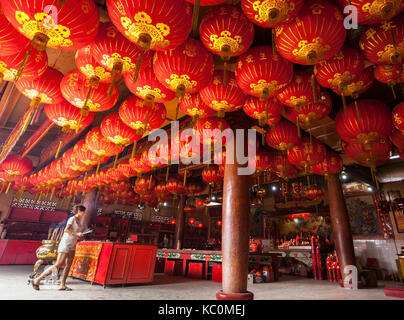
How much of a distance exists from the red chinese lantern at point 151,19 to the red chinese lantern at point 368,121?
2.53 meters

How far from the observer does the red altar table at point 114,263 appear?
14.4 feet

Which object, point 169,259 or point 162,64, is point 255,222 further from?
point 162,64

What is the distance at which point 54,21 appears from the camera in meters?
1.69

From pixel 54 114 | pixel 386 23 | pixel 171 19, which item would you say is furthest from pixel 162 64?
pixel 386 23

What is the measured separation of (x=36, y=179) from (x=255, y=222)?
9718 millimetres

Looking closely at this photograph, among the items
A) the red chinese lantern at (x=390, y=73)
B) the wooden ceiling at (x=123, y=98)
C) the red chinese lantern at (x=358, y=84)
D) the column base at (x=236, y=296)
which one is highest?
the wooden ceiling at (x=123, y=98)

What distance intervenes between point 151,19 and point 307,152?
137 inches

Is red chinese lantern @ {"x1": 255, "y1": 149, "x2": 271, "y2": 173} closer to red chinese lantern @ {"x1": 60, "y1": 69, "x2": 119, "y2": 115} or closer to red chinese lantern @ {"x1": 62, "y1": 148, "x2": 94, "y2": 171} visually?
red chinese lantern @ {"x1": 60, "y1": 69, "x2": 119, "y2": 115}

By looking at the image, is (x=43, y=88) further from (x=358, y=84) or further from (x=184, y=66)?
(x=358, y=84)

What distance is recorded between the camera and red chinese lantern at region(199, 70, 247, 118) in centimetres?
281

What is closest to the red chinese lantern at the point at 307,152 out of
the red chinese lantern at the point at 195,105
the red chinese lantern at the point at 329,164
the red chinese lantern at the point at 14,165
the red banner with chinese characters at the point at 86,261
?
the red chinese lantern at the point at 329,164

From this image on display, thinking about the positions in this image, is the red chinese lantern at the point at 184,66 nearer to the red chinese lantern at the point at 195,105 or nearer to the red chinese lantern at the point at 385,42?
the red chinese lantern at the point at 195,105

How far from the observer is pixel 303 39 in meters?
1.98

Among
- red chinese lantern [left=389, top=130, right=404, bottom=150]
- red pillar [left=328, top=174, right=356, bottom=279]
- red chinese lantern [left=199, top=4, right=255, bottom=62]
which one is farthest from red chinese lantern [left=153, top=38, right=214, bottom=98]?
red pillar [left=328, top=174, right=356, bottom=279]
